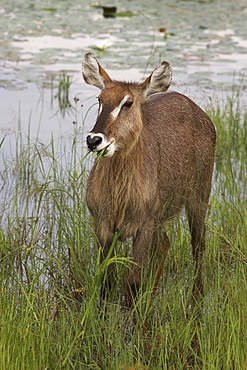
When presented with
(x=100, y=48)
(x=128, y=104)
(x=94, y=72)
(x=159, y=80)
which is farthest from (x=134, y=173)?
(x=100, y=48)

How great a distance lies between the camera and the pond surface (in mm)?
8820

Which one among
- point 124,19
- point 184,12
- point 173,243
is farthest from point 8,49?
point 173,243

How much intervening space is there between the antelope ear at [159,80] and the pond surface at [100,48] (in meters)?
2.63

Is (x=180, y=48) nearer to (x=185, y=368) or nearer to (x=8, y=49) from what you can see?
(x=8, y=49)

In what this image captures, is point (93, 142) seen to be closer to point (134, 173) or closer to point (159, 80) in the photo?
point (134, 173)

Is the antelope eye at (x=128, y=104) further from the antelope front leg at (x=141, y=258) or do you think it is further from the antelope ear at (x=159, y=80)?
the antelope front leg at (x=141, y=258)

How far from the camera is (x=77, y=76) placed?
34.1ft

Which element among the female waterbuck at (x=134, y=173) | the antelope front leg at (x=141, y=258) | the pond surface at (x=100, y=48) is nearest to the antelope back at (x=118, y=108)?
the female waterbuck at (x=134, y=173)

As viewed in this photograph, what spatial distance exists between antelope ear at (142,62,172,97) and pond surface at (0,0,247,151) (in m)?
2.63

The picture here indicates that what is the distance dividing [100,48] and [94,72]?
6028mm

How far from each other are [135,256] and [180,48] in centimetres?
871

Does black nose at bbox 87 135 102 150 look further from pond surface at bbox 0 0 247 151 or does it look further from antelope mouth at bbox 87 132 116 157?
pond surface at bbox 0 0 247 151

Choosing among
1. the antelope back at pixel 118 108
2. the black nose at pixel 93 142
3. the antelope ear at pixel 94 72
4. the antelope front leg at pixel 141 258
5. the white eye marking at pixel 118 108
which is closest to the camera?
the black nose at pixel 93 142

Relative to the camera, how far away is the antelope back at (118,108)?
413 centimetres
